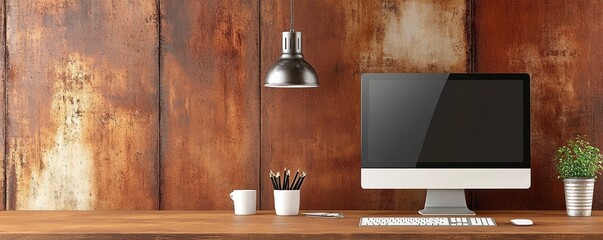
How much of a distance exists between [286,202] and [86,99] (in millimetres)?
993

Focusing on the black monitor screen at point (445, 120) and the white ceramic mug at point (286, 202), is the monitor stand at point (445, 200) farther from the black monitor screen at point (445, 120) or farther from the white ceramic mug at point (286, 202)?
Result: the white ceramic mug at point (286, 202)

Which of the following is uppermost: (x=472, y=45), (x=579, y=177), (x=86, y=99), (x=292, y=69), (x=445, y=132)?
(x=472, y=45)

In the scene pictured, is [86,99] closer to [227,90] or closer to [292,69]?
[227,90]

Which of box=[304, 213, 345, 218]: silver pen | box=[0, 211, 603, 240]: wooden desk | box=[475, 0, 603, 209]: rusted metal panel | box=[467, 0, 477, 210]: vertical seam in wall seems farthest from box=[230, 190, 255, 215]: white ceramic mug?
box=[475, 0, 603, 209]: rusted metal panel

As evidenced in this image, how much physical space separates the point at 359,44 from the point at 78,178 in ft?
4.26

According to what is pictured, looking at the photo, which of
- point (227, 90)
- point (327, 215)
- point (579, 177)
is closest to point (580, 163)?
point (579, 177)

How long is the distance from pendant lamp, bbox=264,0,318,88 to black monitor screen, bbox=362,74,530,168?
0.22m

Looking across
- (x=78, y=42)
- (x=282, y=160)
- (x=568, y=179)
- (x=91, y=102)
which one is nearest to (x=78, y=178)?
(x=91, y=102)

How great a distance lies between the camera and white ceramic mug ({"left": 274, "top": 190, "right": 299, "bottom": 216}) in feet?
10.2

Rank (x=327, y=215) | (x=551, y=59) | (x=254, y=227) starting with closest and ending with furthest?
(x=254, y=227)
(x=327, y=215)
(x=551, y=59)

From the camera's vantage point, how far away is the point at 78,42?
347 centimetres

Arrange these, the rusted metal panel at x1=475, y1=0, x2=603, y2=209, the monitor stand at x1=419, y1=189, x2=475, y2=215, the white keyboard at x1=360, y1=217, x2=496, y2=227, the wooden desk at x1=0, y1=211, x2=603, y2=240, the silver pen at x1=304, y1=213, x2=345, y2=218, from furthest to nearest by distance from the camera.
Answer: the rusted metal panel at x1=475, y1=0, x2=603, y2=209
the monitor stand at x1=419, y1=189, x2=475, y2=215
the silver pen at x1=304, y1=213, x2=345, y2=218
the white keyboard at x1=360, y1=217, x2=496, y2=227
the wooden desk at x1=0, y1=211, x2=603, y2=240

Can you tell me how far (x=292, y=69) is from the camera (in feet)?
10.3

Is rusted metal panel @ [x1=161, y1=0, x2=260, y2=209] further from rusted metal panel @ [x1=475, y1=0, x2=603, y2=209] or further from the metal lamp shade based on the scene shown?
rusted metal panel @ [x1=475, y1=0, x2=603, y2=209]
